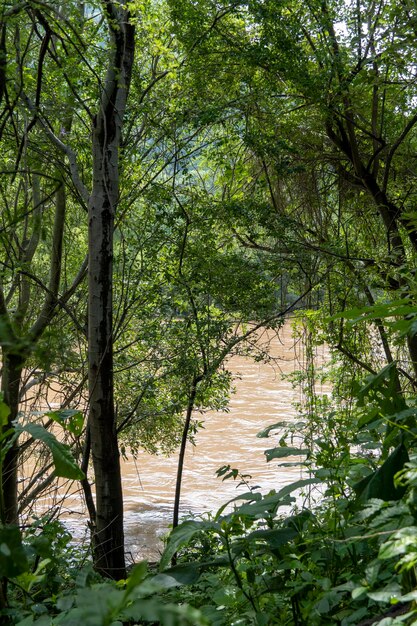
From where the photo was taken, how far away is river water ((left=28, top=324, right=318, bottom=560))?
1099cm

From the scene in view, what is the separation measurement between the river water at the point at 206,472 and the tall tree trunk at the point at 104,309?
4.45 meters

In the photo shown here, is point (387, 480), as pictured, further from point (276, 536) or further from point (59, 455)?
point (59, 455)

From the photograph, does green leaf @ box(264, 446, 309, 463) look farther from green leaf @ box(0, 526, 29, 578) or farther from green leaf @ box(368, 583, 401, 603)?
green leaf @ box(0, 526, 29, 578)

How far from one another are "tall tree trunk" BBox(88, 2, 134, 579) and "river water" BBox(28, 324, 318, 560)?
14.6 feet

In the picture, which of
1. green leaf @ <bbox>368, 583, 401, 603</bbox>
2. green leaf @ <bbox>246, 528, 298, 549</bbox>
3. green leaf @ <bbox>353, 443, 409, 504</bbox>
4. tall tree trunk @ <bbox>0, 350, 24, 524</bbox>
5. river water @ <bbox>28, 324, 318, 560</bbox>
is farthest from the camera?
river water @ <bbox>28, 324, 318, 560</bbox>

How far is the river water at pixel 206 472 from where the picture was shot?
1099cm

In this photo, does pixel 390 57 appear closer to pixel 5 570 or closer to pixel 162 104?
pixel 162 104

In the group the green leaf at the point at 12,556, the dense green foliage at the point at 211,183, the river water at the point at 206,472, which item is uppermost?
the dense green foliage at the point at 211,183

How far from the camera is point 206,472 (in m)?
13.1

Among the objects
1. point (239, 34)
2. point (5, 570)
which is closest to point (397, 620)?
point (5, 570)

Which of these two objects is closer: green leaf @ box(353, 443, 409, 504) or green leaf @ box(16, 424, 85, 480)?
green leaf @ box(353, 443, 409, 504)

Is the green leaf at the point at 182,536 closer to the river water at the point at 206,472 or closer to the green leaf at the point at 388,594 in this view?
the green leaf at the point at 388,594

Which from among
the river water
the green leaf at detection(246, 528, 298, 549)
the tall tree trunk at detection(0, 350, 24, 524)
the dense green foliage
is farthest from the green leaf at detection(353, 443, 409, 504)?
the river water

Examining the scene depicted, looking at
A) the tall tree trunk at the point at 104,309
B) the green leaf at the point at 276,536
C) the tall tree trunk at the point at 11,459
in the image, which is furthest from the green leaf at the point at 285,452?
the tall tree trunk at the point at 11,459
